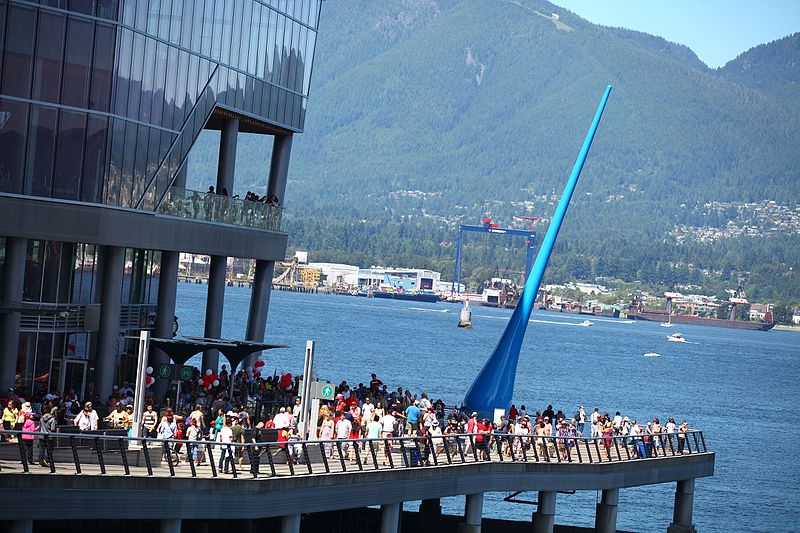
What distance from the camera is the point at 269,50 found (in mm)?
50219

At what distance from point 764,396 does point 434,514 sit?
119078mm

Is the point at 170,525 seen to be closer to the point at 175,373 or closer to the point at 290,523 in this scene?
the point at 290,523

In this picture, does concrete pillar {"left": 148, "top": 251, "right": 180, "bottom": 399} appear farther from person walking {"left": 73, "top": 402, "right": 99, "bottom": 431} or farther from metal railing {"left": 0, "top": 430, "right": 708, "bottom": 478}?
person walking {"left": 73, "top": 402, "right": 99, "bottom": 431}

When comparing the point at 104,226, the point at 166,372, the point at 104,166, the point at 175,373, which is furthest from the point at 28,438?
the point at 104,166

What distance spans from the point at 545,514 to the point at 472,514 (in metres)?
3.34

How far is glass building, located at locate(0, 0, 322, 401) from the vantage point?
3816cm

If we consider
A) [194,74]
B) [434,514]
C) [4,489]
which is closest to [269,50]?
[194,74]

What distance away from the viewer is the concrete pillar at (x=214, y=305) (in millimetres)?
50812

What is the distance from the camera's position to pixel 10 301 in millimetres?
38500

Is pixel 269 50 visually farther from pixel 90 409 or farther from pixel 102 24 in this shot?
pixel 90 409

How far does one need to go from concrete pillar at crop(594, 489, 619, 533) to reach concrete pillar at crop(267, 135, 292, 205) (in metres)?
18.0

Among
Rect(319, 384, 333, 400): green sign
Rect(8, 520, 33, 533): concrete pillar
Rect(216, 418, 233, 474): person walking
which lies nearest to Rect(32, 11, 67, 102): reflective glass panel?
Rect(319, 384, 333, 400): green sign

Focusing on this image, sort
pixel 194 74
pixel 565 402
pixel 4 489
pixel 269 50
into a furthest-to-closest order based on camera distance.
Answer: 1. pixel 565 402
2. pixel 269 50
3. pixel 194 74
4. pixel 4 489

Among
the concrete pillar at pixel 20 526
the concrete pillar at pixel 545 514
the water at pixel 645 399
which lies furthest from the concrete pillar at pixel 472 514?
the water at pixel 645 399
